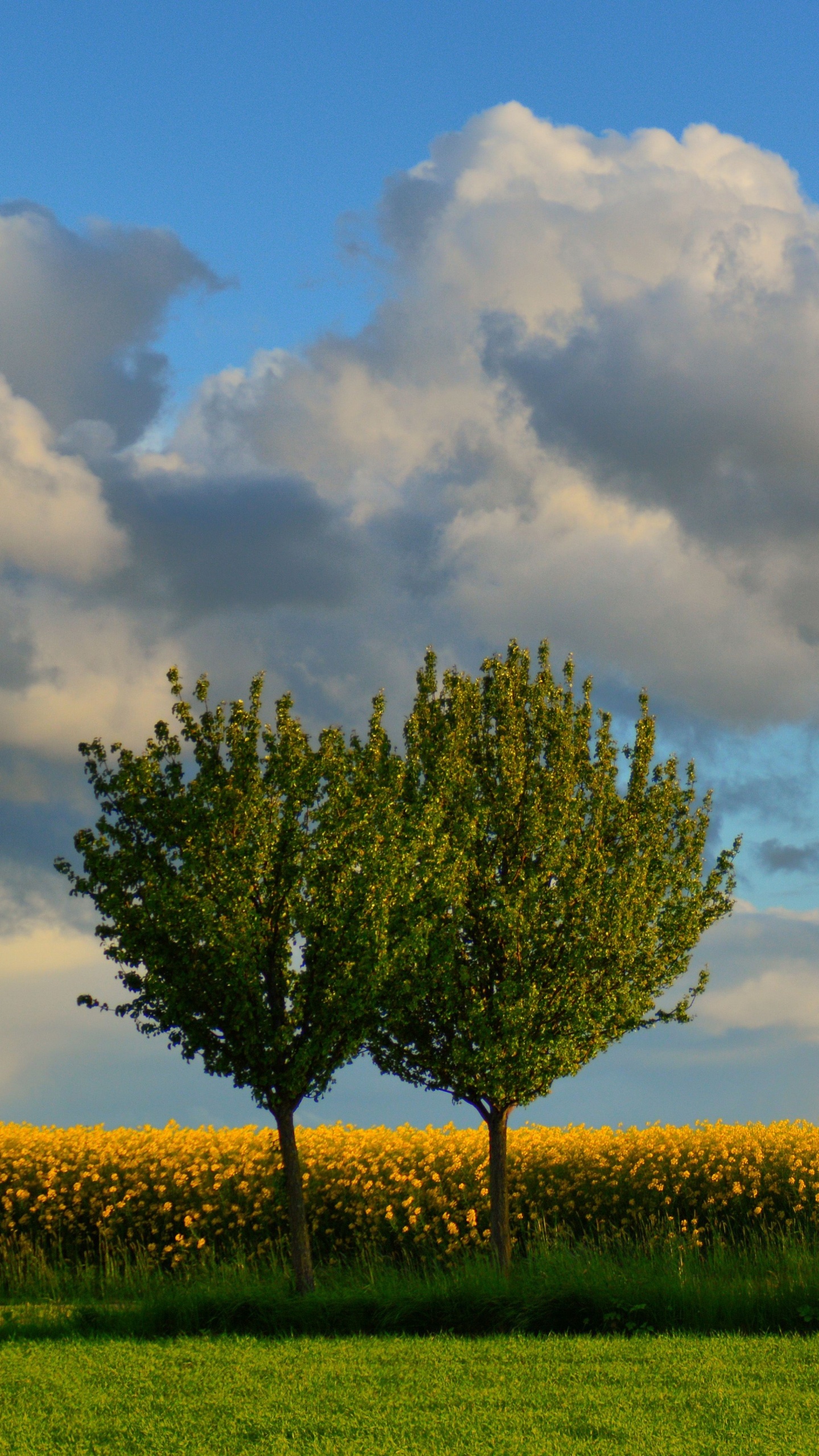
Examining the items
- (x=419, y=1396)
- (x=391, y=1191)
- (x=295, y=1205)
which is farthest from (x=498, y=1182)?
(x=419, y=1396)

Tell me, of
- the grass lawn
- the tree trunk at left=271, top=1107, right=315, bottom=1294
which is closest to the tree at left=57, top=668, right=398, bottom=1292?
the tree trunk at left=271, top=1107, right=315, bottom=1294

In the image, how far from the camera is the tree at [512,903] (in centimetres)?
1536

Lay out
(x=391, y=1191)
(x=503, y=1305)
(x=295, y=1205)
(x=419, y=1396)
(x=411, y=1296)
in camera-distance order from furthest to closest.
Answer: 1. (x=391, y=1191)
2. (x=295, y=1205)
3. (x=411, y=1296)
4. (x=503, y=1305)
5. (x=419, y=1396)

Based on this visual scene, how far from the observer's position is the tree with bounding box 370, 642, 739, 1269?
1536 centimetres

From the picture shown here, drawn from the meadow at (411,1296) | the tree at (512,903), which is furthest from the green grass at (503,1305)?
the tree at (512,903)

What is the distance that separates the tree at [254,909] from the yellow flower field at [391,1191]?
4.65 metres

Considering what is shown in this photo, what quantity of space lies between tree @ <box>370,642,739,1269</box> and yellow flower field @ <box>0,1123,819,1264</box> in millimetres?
2612

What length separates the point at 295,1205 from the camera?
14.0 meters

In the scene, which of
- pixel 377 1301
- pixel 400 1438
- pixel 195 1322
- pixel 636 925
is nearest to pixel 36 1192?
pixel 195 1322

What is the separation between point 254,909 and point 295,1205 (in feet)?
11.6

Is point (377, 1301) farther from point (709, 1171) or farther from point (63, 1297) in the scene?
point (709, 1171)

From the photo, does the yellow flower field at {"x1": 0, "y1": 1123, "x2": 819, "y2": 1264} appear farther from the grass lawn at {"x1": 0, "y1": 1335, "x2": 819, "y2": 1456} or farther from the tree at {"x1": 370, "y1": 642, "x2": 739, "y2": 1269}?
the grass lawn at {"x1": 0, "y1": 1335, "x2": 819, "y2": 1456}

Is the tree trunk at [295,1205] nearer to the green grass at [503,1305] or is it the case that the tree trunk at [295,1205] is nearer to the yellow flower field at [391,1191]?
Answer: the green grass at [503,1305]

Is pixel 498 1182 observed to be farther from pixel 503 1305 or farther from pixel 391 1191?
pixel 503 1305
